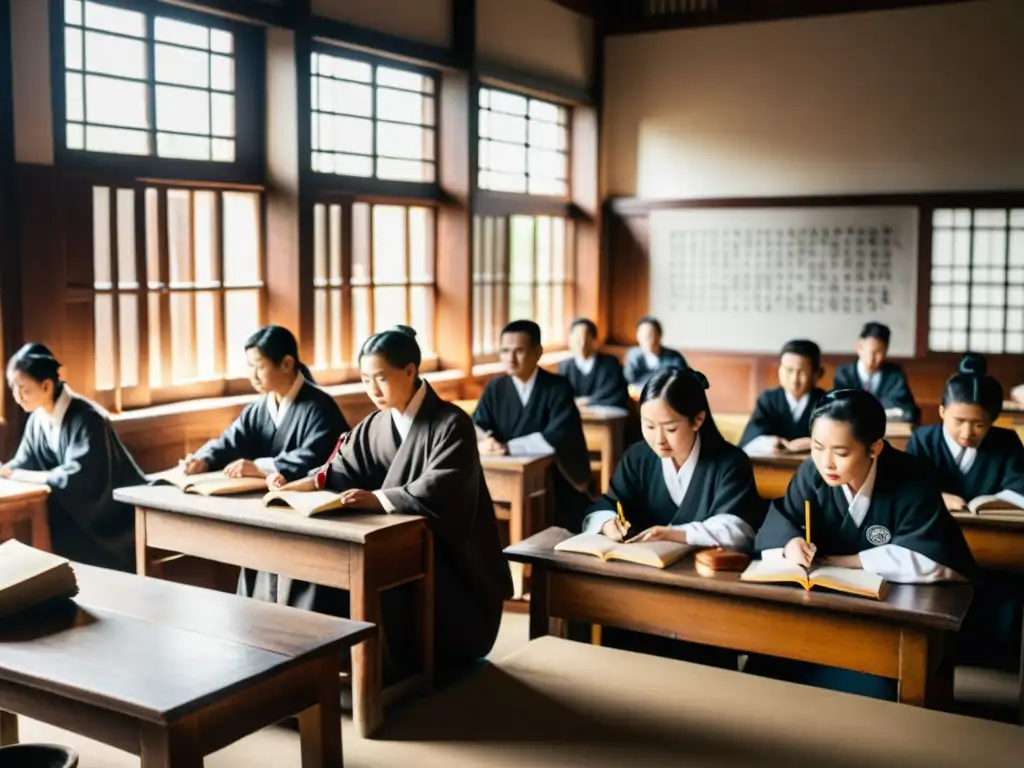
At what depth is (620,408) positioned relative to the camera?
7977 mm

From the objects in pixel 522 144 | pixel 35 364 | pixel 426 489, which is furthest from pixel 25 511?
pixel 522 144

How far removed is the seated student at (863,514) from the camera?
3.41m

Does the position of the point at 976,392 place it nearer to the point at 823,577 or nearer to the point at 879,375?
the point at 823,577

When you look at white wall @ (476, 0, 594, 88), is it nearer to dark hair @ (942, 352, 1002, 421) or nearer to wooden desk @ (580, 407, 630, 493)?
wooden desk @ (580, 407, 630, 493)

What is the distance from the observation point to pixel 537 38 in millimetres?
8859

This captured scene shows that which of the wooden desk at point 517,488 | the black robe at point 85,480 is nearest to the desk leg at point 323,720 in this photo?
the black robe at point 85,480

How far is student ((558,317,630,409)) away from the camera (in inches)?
316

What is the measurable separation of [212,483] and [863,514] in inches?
95.9

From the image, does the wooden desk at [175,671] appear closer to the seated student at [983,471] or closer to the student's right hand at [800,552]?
the student's right hand at [800,552]

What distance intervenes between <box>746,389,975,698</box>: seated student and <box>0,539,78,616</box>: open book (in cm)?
210

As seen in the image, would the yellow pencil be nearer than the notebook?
Yes

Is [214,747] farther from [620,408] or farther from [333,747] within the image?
[620,408]

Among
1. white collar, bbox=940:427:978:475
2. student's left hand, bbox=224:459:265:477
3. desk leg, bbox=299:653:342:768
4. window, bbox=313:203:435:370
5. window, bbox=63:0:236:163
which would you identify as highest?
window, bbox=63:0:236:163

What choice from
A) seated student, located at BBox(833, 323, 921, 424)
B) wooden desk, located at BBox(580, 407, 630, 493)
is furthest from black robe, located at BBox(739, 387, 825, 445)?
seated student, located at BBox(833, 323, 921, 424)
